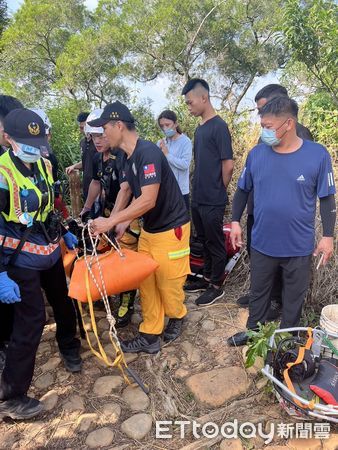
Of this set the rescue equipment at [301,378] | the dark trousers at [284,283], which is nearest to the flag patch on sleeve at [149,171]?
the dark trousers at [284,283]

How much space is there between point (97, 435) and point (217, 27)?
88.4 ft

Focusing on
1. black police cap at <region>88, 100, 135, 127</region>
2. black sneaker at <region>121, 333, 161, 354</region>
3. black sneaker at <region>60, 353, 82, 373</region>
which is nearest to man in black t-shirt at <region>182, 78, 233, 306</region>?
black sneaker at <region>121, 333, 161, 354</region>

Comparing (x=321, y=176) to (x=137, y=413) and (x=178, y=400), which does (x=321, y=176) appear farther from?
(x=137, y=413)

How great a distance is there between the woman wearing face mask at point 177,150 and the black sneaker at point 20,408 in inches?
105

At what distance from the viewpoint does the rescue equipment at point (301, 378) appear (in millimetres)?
2117

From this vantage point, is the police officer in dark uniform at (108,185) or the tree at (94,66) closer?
the police officer in dark uniform at (108,185)

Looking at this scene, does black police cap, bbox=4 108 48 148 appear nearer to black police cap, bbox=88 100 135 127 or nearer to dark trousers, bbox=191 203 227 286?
black police cap, bbox=88 100 135 127

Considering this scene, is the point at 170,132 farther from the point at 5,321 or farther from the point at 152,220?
the point at 5,321

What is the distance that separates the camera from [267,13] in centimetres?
2530

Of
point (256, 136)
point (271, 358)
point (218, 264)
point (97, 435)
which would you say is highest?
point (256, 136)

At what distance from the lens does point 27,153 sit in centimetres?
226

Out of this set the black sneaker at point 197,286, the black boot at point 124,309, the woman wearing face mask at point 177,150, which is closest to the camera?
the black boot at point 124,309

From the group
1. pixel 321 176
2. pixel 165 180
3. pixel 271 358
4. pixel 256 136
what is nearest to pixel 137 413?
pixel 271 358

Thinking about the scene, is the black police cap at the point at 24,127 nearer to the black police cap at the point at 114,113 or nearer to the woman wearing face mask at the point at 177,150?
the black police cap at the point at 114,113
